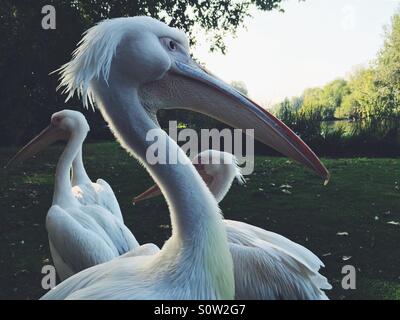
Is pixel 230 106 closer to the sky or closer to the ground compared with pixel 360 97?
closer to the ground

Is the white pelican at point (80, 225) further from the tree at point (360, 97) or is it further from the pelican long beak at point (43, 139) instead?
the tree at point (360, 97)

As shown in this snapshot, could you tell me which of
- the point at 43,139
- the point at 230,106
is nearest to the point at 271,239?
the point at 230,106

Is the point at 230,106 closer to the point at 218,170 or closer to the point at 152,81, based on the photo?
the point at 152,81

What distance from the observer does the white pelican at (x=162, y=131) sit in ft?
3.90

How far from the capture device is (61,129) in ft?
9.52

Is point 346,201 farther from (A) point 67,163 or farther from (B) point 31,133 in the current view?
(B) point 31,133

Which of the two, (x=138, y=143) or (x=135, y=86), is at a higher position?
(x=135, y=86)

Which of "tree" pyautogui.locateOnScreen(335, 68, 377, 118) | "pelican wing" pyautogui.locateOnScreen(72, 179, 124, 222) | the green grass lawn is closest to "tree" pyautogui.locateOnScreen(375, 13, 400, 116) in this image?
"tree" pyautogui.locateOnScreen(335, 68, 377, 118)

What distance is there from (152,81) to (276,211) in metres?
2.77

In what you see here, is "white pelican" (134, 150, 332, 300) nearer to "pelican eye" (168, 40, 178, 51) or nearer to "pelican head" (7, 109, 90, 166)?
"pelican eye" (168, 40, 178, 51)

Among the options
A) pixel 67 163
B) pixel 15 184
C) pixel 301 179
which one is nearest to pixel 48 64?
pixel 15 184

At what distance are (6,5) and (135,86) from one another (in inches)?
139

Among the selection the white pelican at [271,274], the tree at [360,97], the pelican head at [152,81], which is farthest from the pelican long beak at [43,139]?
the tree at [360,97]

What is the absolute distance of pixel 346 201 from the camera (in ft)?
13.6
